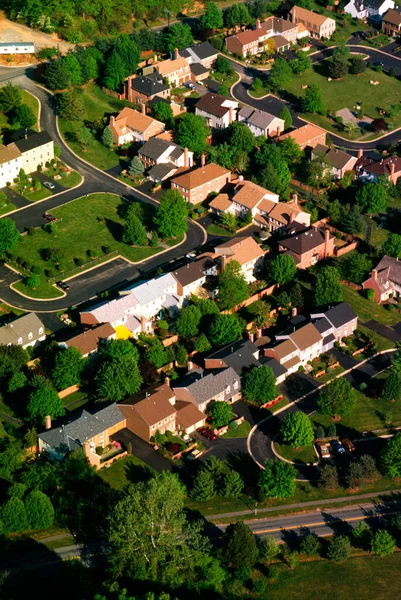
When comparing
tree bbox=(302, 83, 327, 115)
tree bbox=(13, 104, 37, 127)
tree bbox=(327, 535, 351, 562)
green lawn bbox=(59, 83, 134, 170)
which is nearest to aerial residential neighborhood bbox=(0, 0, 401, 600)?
tree bbox=(327, 535, 351, 562)

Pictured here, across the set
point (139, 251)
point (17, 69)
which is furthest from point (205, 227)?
point (17, 69)

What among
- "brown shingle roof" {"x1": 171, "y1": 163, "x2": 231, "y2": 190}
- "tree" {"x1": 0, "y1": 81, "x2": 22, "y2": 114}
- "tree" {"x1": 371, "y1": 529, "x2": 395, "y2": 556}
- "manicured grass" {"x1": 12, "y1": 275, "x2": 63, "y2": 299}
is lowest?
"tree" {"x1": 371, "y1": 529, "x2": 395, "y2": 556}

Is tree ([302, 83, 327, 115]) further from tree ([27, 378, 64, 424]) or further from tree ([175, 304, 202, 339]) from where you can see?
tree ([27, 378, 64, 424])

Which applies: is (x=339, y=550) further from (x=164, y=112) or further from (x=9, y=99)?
(x=9, y=99)

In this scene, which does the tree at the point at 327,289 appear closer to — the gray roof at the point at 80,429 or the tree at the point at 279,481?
the tree at the point at 279,481

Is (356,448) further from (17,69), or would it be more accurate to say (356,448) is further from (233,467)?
(17,69)

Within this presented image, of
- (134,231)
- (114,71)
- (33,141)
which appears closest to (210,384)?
(134,231)
